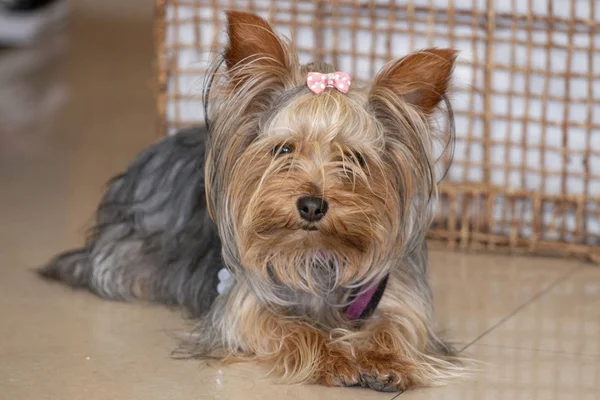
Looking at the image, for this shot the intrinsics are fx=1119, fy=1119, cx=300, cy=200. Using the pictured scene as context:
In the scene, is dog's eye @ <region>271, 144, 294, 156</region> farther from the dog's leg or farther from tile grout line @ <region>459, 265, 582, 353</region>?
tile grout line @ <region>459, 265, 582, 353</region>

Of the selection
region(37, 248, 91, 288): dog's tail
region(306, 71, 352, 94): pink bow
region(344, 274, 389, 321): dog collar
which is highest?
region(306, 71, 352, 94): pink bow

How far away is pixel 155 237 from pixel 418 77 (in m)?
1.00

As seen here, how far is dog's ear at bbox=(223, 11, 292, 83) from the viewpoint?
2.35 metres

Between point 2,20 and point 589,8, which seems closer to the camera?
point 589,8

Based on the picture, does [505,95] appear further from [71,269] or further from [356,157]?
[71,269]

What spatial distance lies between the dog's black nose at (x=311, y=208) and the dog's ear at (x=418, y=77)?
0.99 feet

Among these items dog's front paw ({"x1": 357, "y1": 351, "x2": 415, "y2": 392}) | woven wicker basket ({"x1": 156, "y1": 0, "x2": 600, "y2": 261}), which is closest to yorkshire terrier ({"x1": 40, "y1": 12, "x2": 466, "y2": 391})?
dog's front paw ({"x1": 357, "y1": 351, "x2": 415, "y2": 392})

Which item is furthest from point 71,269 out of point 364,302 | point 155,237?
point 364,302

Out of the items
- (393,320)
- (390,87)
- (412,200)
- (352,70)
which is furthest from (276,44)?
(352,70)

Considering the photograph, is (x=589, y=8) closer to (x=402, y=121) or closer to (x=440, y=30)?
(x=440, y=30)

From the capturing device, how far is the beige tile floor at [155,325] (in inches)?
93.4

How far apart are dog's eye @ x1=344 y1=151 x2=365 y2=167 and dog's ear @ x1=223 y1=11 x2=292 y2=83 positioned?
0.77 feet

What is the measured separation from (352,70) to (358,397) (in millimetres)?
1598

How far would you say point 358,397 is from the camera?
2.32 m
